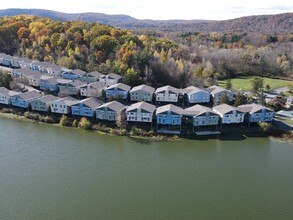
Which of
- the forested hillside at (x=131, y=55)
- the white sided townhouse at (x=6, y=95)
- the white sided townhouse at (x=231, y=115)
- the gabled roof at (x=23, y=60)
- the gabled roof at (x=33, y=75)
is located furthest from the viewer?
the gabled roof at (x=23, y=60)

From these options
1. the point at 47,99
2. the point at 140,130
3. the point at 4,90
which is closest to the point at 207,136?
the point at 140,130

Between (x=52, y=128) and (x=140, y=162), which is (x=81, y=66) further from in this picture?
(x=140, y=162)

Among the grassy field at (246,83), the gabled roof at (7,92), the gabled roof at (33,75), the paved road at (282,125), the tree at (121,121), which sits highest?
the gabled roof at (33,75)

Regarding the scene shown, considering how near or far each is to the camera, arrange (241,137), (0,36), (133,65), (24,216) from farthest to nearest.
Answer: (0,36) → (133,65) → (241,137) → (24,216)

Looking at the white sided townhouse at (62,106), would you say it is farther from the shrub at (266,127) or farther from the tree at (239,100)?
the shrub at (266,127)

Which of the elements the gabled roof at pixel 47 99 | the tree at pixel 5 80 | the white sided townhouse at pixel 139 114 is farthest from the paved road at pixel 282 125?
the tree at pixel 5 80

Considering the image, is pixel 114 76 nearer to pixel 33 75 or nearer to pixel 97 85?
pixel 97 85

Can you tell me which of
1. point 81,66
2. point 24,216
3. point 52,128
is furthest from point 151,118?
point 81,66

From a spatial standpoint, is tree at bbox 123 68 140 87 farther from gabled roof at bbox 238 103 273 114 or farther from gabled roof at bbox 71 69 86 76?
gabled roof at bbox 238 103 273 114

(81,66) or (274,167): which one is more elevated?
(81,66)
